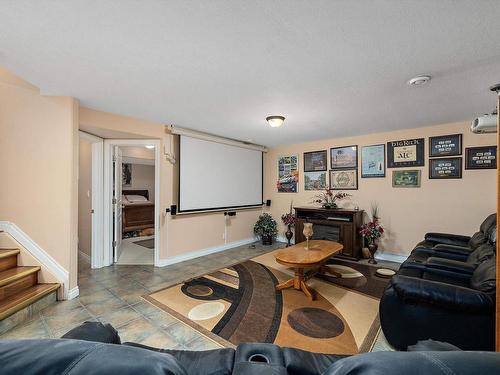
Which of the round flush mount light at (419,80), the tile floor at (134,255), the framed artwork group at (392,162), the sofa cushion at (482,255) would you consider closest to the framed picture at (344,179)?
the framed artwork group at (392,162)

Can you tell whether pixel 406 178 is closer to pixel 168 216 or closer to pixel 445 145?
pixel 445 145

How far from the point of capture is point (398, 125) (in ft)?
12.1

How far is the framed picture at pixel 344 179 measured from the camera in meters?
4.50

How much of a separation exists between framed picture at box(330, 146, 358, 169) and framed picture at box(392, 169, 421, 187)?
0.71 metres

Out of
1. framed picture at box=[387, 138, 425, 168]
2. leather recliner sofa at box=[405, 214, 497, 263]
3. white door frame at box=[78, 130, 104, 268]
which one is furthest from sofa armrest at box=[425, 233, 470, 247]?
white door frame at box=[78, 130, 104, 268]

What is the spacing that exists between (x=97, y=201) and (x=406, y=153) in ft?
17.3

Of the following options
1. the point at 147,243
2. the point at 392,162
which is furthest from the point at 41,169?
the point at 392,162

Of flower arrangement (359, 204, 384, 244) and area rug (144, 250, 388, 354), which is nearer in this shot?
area rug (144, 250, 388, 354)

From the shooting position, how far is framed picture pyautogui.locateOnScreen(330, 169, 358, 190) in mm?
4496

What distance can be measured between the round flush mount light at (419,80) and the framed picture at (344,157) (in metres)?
2.29

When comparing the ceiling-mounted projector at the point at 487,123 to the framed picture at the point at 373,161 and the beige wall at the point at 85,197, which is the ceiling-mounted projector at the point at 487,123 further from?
the beige wall at the point at 85,197

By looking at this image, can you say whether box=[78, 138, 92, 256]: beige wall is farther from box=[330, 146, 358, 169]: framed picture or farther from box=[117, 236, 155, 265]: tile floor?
box=[330, 146, 358, 169]: framed picture

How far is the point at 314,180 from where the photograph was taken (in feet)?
16.4

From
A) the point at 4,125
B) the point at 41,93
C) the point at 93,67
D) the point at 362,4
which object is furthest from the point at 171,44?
the point at 4,125
